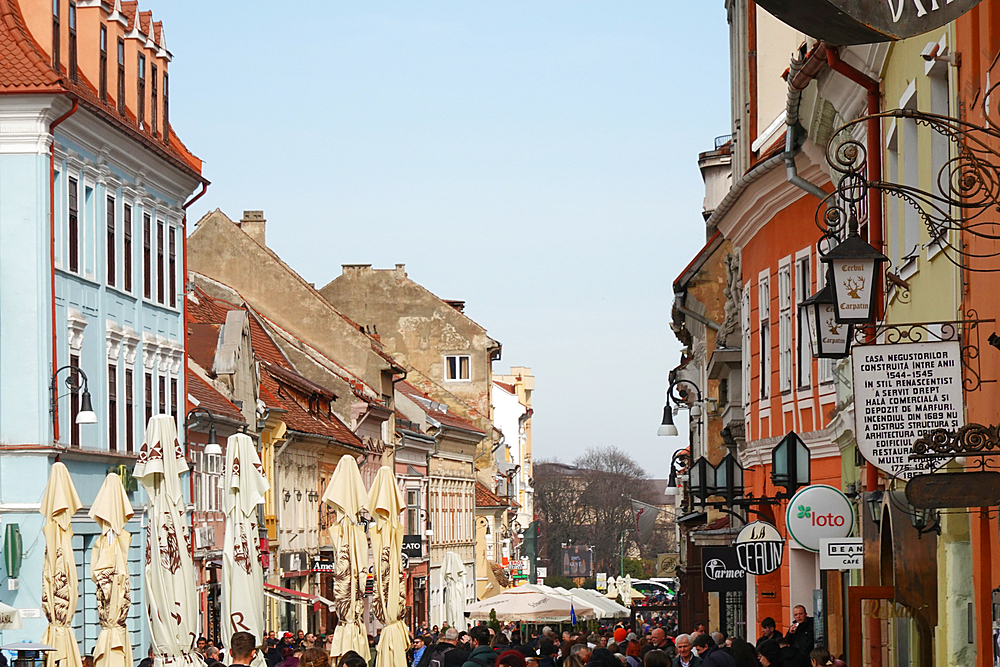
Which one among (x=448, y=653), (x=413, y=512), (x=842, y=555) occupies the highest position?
(x=842, y=555)

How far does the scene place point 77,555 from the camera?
106 feet

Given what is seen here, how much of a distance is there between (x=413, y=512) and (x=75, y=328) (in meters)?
38.4

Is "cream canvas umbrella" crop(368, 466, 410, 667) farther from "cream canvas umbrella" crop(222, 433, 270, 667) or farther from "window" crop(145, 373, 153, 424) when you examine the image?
"window" crop(145, 373, 153, 424)

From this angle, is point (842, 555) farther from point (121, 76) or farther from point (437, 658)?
point (121, 76)

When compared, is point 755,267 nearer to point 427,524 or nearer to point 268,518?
point 268,518

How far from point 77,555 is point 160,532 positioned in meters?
11.4

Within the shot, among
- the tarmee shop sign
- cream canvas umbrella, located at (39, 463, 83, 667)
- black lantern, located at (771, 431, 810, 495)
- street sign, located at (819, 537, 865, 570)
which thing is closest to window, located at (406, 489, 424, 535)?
cream canvas umbrella, located at (39, 463, 83, 667)

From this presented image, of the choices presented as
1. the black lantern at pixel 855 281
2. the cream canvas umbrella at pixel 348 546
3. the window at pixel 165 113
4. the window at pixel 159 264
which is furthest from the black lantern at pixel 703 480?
the window at pixel 165 113

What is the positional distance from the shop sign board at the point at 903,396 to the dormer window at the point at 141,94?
27560 millimetres

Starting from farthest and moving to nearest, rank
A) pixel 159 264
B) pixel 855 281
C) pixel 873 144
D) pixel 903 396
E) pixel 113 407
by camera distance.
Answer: pixel 159 264 < pixel 113 407 < pixel 873 144 < pixel 903 396 < pixel 855 281

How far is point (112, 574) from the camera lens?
2172 cm

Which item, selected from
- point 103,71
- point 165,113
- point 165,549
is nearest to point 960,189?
point 165,549

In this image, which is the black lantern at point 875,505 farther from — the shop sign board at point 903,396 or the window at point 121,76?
the window at point 121,76

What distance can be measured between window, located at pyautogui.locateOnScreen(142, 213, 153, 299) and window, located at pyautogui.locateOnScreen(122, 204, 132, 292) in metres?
1.09
